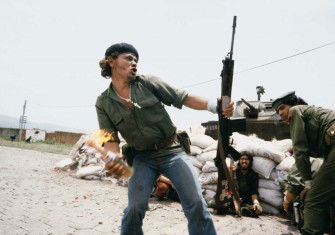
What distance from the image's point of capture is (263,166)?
578 centimetres

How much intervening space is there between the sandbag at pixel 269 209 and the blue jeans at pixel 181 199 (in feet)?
11.4

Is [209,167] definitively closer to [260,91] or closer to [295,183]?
[295,183]

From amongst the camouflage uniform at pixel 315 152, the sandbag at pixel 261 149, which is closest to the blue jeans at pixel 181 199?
the camouflage uniform at pixel 315 152

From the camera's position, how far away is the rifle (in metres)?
3.21

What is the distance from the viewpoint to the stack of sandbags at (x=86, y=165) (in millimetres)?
9031

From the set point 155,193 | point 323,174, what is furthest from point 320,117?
point 155,193

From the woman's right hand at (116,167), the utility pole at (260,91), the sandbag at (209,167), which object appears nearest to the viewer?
the woman's right hand at (116,167)

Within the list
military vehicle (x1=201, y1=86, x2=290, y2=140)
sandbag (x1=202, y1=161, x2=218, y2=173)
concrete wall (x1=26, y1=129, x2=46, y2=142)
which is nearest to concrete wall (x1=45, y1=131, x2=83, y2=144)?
concrete wall (x1=26, y1=129, x2=46, y2=142)

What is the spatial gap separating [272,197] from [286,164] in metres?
0.63

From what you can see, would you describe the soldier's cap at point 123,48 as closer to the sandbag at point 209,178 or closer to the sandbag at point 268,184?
the sandbag at point 209,178

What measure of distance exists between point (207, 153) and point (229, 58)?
2.98 metres

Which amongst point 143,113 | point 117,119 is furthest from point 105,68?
point 143,113

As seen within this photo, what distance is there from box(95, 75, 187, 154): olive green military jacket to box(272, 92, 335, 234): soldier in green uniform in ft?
5.66

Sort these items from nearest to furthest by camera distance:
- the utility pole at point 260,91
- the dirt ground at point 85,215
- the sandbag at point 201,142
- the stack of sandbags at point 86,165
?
1. the dirt ground at point 85,215
2. the sandbag at point 201,142
3. the stack of sandbags at point 86,165
4. the utility pole at point 260,91
